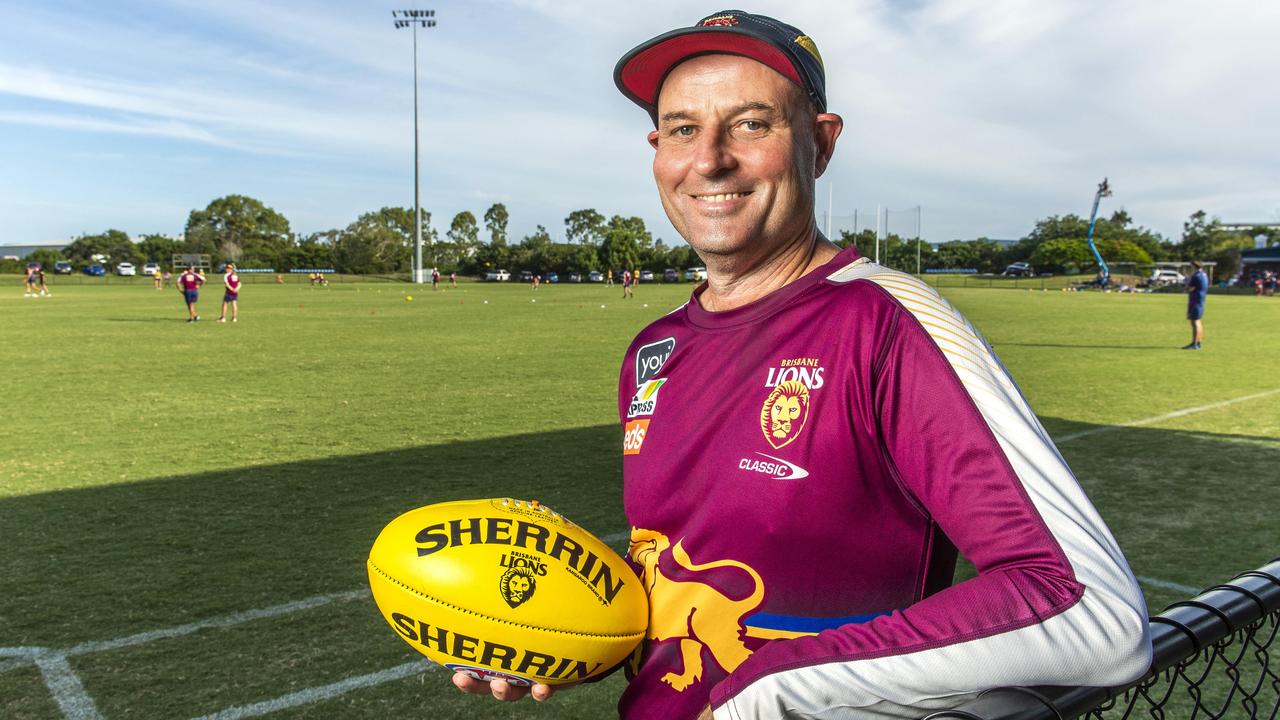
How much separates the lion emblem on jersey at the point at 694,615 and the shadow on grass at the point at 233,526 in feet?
12.5

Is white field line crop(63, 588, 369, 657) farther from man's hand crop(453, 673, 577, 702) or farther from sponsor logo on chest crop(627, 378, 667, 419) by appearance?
sponsor logo on chest crop(627, 378, 667, 419)

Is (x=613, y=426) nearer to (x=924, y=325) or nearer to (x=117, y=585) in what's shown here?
(x=117, y=585)

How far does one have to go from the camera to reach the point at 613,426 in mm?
10297

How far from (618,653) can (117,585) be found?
4.49m

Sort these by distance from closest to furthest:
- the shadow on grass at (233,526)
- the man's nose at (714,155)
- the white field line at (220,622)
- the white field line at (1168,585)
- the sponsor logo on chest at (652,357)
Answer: the man's nose at (714,155)
the sponsor logo on chest at (652,357)
the white field line at (220,622)
the shadow on grass at (233,526)
the white field line at (1168,585)

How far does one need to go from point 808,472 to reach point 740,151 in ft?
2.14

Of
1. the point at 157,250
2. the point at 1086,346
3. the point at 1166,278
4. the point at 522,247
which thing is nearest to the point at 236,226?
the point at 157,250

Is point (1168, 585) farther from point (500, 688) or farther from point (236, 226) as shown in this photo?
Result: point (236, 226)

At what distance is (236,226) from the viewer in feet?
435

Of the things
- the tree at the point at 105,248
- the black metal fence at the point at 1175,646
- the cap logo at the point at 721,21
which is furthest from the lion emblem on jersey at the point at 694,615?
the tree at the point at 105,248

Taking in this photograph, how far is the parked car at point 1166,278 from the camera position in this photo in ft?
217

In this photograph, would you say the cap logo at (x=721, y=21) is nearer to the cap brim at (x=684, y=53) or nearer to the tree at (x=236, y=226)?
the cap brim at (x=684, y=53)

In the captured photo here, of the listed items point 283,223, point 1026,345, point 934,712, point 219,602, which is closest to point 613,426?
point 219,602

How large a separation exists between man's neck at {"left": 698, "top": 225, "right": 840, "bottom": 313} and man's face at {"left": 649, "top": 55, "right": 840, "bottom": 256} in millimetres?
31
